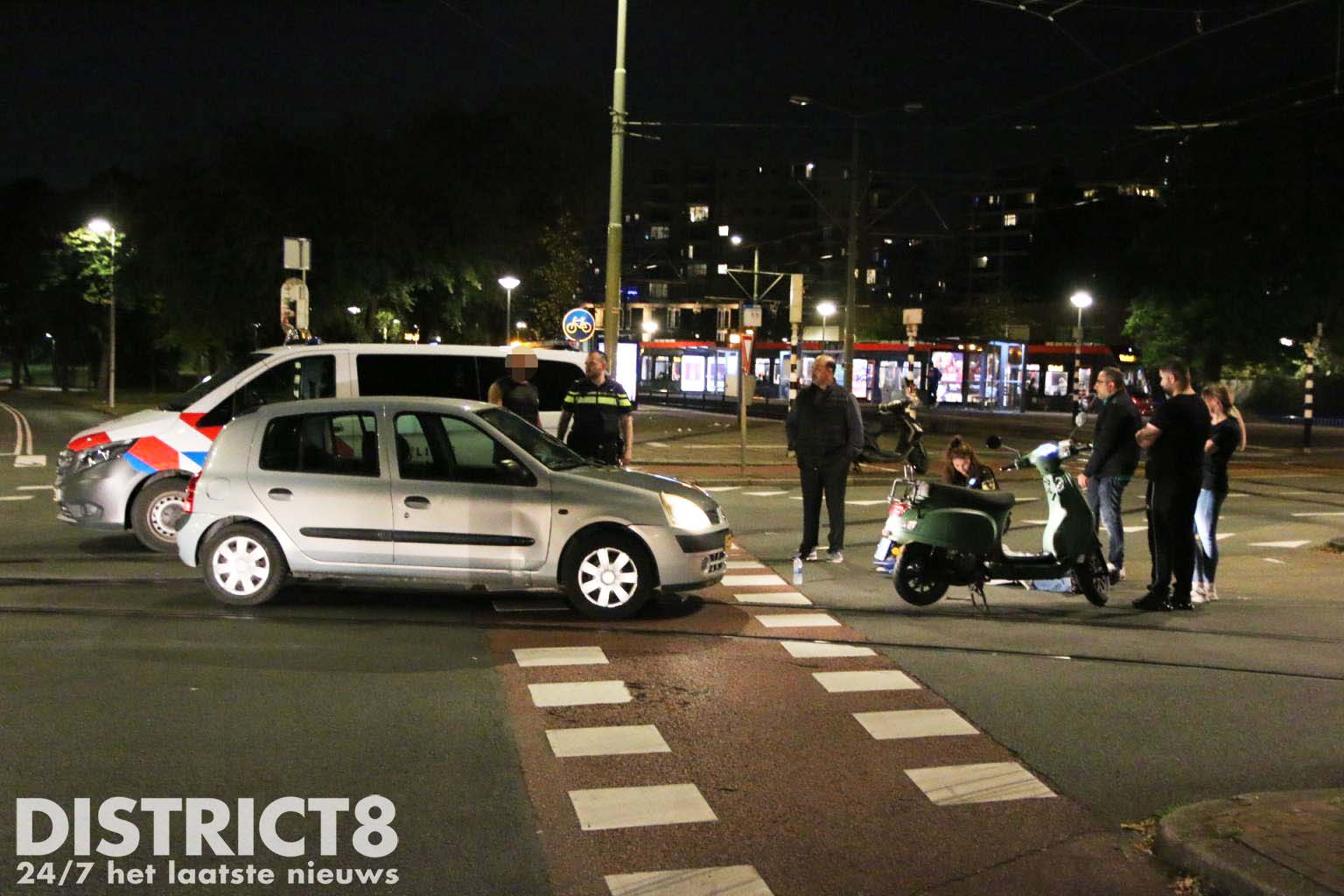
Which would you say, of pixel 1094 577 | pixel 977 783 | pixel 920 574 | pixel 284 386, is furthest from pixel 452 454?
pixel 1094 577

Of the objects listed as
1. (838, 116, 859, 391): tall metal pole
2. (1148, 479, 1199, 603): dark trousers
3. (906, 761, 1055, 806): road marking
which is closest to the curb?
(906, 761, 1055, 806): road marking

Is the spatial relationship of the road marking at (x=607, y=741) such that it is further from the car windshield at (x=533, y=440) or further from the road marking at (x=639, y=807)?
the car windshield at (x=533, y=440)

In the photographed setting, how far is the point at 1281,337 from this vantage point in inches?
2115

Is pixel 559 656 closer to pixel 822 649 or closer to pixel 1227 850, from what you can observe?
pixel 822 649

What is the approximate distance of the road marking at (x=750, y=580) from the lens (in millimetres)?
11492

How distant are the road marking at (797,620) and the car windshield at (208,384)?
6.28 meters

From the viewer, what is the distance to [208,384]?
524 inches

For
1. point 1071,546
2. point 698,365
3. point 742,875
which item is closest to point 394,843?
point 742,875

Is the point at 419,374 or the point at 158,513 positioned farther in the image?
the point at 419,374

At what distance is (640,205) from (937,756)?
144 m

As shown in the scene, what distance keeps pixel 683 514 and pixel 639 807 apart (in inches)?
161

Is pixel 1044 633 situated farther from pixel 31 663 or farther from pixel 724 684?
pixel 31 663

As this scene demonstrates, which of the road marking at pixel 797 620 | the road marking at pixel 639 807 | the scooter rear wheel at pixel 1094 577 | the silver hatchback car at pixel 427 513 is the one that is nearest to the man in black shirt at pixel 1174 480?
the scooter rear wheel at pixel 1094 577

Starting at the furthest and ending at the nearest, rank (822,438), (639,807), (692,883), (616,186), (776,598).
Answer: (616,186), (822,438), (776,598), (639,807), (692,883)
